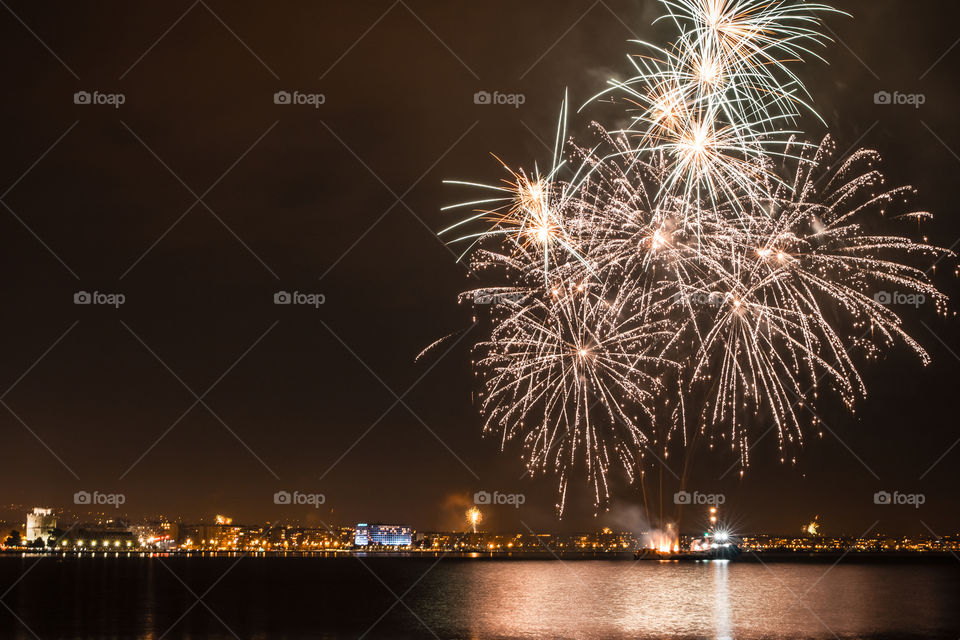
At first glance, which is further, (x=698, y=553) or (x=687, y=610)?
(x=698, y=553)

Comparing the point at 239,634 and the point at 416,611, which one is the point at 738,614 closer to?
the point at 416,611

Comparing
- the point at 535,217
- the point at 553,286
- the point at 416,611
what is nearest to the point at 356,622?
the point at 416,611

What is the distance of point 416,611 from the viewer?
41.3m

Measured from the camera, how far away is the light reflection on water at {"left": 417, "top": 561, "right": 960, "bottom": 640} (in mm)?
31719

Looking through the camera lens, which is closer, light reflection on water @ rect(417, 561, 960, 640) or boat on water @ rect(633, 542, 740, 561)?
light reflection on water @ rect(417, 561, 960, 640)

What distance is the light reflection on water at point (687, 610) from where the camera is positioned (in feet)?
104

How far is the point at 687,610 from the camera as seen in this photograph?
40.2m

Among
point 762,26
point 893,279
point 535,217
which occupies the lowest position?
point 893,279

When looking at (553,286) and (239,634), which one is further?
(553,286)

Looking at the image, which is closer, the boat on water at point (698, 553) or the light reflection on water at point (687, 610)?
the light reflection on water at point (687, 610)

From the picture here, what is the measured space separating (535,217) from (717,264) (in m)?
6.42

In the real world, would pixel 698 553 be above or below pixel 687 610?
below

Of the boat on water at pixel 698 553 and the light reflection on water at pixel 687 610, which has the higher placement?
the light reflection on water at pixel 687 610

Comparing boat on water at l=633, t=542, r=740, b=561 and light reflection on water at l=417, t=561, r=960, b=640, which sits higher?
light reflection on water at l=417, t=561, r=960, b=640
